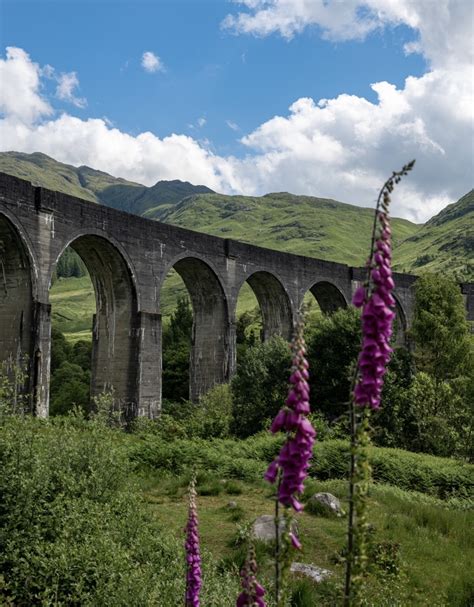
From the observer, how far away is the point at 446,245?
132 m

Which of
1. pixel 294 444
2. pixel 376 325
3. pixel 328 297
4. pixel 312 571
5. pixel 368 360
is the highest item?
pixel 328 297

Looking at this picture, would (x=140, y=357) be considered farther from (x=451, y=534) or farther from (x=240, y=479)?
(x=451, y=534)

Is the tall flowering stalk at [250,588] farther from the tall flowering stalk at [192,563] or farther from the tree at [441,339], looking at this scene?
the tree at [441,339]

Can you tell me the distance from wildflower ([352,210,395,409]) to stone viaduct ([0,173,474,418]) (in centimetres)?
1622

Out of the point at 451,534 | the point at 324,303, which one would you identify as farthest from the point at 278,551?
the point at 324,303

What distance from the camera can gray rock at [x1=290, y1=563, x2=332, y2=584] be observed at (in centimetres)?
870

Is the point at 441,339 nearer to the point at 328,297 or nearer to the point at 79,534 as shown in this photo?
the point at 328,297

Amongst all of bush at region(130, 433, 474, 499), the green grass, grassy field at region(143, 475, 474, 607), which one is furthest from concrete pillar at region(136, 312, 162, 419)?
the green grass

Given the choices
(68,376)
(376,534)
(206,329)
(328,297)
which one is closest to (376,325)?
(376,534)

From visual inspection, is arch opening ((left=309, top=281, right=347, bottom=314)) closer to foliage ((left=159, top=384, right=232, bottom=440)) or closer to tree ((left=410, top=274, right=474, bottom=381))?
tree ((left=410, top=274, right=474, bottom=381))

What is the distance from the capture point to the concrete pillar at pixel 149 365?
25.0m

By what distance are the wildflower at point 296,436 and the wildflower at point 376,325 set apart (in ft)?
0.86

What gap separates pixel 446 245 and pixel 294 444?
451 feet

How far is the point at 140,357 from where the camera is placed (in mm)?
25078
